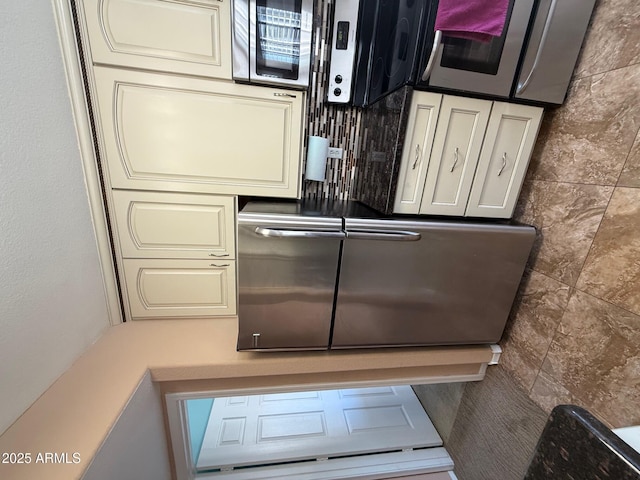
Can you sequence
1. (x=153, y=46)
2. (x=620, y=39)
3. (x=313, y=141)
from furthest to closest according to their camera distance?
(x=313, y=141) → (x=153, y=46) → (x=620, y=39)

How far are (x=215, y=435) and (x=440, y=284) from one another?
159cm

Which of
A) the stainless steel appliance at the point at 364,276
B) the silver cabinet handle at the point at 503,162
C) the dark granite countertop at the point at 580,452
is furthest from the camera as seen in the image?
the silver cabinet handle at the point at 503,162

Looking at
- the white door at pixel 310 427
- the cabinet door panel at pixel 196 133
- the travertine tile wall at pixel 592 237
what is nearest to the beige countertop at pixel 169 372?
the travertine tile wall at pixel 592 237

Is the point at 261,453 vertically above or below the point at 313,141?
below

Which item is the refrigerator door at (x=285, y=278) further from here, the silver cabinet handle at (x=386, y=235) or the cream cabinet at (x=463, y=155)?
the cream cabinet at (x=463, y=155)

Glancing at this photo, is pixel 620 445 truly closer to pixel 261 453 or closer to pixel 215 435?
pixel 261 453

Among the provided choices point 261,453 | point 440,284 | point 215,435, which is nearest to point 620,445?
point 440,284

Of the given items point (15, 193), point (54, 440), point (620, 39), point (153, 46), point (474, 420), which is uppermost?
point (620, 39)

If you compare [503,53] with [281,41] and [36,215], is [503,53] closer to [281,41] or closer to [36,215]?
[281,41]

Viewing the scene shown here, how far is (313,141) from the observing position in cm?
121

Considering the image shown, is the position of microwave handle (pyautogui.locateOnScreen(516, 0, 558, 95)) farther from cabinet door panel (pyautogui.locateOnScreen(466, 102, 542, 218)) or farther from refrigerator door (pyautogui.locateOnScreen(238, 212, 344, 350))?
refrigerator door (pyautogui.locateOnScreen(238, 212, 344, 350))

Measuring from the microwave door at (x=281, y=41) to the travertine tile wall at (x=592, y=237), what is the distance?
1.10 meters

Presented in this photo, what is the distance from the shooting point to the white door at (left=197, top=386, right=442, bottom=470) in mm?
1385

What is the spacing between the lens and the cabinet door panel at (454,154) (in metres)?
0.96
